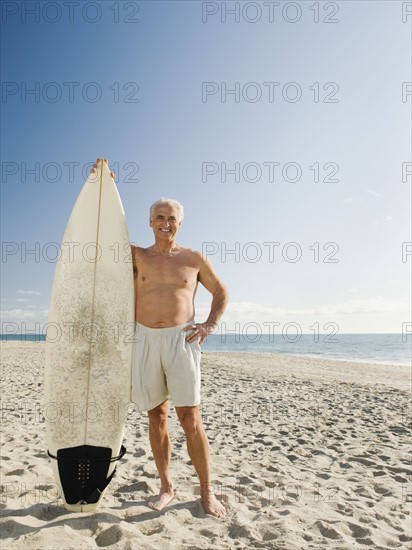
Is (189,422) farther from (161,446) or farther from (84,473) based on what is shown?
(84,473)

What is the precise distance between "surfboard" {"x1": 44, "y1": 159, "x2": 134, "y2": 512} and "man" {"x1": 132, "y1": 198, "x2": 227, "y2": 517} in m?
0.27

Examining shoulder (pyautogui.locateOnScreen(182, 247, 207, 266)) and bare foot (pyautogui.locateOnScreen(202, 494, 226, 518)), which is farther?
shoulder (pyautogui.locateOnScreen(182, 247, 207, 266))

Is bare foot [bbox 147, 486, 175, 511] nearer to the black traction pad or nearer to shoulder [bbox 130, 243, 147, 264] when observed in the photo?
the black traction pad

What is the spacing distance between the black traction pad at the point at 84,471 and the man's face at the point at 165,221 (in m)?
1.57

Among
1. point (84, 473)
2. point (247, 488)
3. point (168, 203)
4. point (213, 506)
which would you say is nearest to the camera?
point (213, 506)

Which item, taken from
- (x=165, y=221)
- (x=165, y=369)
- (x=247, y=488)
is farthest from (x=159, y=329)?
(x=247, y=488)

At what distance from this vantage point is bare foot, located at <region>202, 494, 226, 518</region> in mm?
2672

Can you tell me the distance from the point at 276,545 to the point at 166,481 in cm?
90

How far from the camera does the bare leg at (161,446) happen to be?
2.83 metres

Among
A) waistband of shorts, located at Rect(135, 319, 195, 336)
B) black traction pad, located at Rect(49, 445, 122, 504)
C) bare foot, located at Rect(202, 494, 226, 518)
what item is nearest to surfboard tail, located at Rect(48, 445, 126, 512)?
black traction pad, located at Rect(49, 445, 122, 504)

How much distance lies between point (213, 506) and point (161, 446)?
1.66 feet

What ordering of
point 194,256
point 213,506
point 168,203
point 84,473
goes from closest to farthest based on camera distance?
point 213,506, point 84,473, point 168,203, point 194,256

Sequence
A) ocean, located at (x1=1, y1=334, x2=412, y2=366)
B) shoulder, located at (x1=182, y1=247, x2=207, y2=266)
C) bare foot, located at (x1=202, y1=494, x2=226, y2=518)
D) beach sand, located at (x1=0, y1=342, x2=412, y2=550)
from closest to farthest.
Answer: beach sand, located at (x1=0, y1=342, x2=412, y2=550) < bare foot, located at (x1=202, y1=494, x2=226, y2=518) < shoulder, located at (x1=182, y1=247, x2=207, y2=266) < ocean, located at (x1=1, y1=334, x2=412, y2=366)

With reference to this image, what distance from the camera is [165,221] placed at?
9.71 ft
